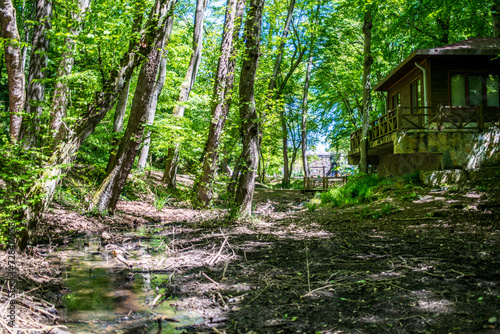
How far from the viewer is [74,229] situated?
24.7 ft

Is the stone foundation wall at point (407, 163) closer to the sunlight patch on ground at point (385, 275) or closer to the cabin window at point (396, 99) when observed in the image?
the cabin window at point (396, 99)

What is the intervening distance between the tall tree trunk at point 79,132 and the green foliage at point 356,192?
861 centimetres

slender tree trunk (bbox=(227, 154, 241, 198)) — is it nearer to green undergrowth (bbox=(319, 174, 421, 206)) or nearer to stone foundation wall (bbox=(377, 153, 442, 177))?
green undergrowth (bbox=(319, 174, 421, 206))

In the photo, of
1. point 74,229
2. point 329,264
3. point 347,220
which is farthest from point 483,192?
point 74,229

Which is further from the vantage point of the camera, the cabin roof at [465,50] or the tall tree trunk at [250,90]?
the cabin roof at [465,50]

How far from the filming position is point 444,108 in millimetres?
13531

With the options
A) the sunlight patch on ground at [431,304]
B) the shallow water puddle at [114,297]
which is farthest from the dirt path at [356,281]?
the shallow water puddle at [114,297]

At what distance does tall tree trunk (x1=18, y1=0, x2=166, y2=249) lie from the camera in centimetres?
494

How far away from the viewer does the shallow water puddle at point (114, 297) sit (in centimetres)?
315

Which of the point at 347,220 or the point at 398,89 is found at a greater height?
the point at 398,89

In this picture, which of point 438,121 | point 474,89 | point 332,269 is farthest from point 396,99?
point 332,269

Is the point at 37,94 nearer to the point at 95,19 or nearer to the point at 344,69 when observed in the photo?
the point at 95,19

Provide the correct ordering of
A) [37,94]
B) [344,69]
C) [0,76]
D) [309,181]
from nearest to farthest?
[37,94], [0,76], [309,181], [344,69]

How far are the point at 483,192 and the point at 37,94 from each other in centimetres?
1195
